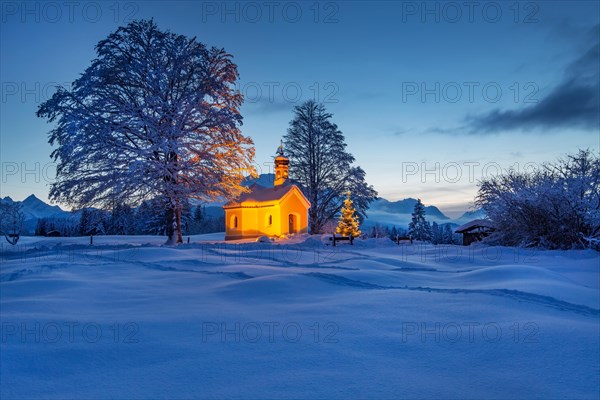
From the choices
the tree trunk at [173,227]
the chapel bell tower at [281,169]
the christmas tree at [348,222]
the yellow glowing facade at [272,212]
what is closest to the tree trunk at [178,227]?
the tree trunk at [173,227]

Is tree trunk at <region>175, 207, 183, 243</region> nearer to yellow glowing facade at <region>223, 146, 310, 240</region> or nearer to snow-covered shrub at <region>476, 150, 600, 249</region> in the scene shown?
yellow glowing facade at <region>223, 146, 310, 240</region>

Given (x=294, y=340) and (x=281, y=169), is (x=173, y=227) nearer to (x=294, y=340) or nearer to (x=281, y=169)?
(x=281, y=169)

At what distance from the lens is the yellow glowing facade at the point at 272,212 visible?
2838 cm

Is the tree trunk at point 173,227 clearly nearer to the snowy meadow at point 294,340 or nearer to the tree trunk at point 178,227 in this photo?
the tree trunk at point 178,227

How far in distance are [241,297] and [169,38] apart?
16361 millimetres

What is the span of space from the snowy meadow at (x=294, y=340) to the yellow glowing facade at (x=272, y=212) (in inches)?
891

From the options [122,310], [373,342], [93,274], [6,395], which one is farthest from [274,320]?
[93,274]

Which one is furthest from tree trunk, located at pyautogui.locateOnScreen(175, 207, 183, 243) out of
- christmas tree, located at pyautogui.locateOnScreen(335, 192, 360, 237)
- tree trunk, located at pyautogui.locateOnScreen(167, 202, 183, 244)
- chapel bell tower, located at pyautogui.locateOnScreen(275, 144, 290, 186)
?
christmas tree, located at pyautogui.locateOnScreen(335, 192, 360, 237)

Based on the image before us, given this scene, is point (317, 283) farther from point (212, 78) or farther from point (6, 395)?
point (212, 78)

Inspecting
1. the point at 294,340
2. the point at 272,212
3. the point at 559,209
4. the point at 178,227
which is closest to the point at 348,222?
the point at 272,212

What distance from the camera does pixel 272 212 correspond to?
28.7m

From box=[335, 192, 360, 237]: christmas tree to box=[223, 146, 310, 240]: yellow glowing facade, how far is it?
110 inches

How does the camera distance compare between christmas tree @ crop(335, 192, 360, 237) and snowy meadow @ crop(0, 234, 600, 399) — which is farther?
christmas tree @ crop(335, 192, 360, 237)

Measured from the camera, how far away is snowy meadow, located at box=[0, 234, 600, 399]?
230 centimetres
